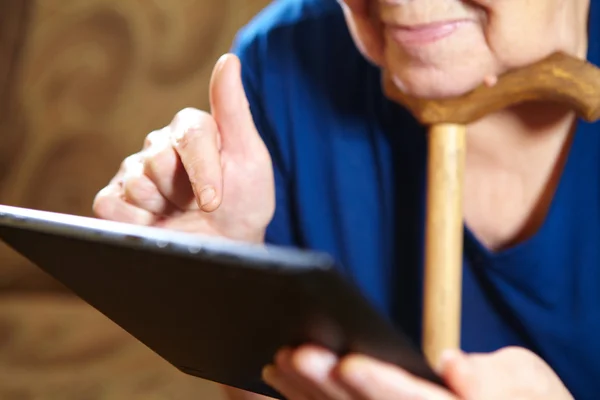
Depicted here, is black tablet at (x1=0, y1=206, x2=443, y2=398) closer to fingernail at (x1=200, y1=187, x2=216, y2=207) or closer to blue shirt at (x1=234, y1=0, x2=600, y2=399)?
fingernail at (x1=200, y1=187, x2=216, y2=207)

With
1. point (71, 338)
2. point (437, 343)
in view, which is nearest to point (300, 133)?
point (437, 343)

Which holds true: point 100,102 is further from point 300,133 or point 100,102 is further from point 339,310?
point 339,310

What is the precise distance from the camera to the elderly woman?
45 centimetres

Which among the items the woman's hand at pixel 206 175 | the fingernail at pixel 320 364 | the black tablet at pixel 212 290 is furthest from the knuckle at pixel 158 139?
the fingernail at pixel 320 364

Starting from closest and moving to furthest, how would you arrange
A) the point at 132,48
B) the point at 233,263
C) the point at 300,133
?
the point at 233,263
the point at 300,133
the point at 132,48

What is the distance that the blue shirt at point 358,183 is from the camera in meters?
0.60

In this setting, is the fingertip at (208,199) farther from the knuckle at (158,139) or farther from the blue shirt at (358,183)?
the blue shirt at (358,183)

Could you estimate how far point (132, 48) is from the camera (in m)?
0.95

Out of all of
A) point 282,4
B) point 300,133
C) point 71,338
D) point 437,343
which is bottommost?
point 71,338

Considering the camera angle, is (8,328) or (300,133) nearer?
(300,133)

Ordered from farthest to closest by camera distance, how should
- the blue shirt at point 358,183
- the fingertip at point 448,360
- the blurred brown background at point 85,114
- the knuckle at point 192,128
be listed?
the blurred brown background at point 85,114 < the blue shirt at point 358,183 < the knuckle at point 192,128 < the fingertip at point 448,360

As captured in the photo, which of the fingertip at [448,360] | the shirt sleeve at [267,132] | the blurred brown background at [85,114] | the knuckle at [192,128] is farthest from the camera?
the blurred brown background at [85,114]

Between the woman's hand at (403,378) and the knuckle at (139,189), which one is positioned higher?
the knuckle at (139,189)

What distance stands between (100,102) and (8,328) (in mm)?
338
